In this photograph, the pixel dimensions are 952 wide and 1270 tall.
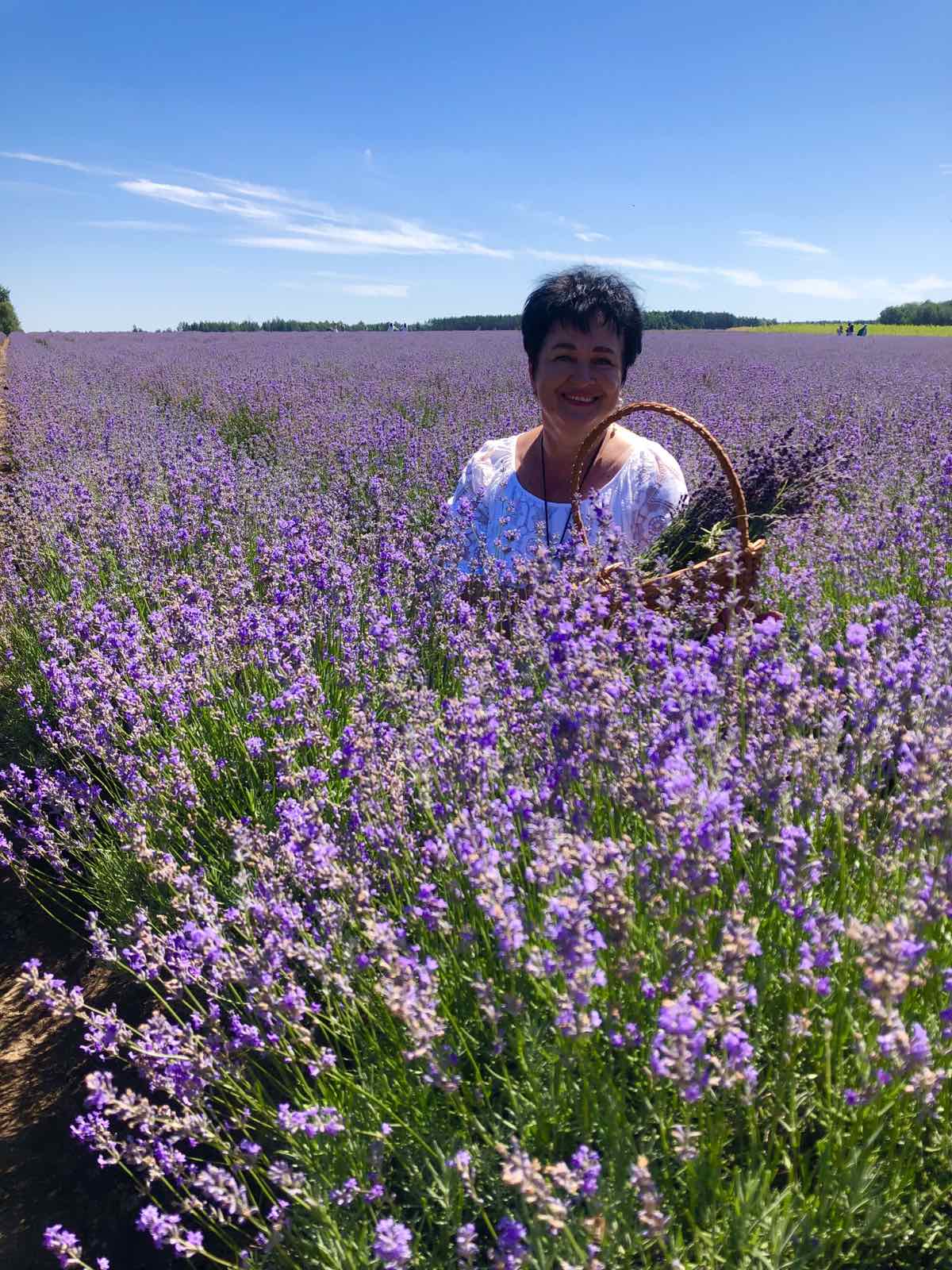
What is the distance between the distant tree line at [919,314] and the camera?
35.7 metres

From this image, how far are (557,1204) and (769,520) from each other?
7.94 ft

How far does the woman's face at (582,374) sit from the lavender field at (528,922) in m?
0.90

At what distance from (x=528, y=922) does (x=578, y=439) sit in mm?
2336

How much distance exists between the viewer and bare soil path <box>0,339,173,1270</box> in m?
1.74

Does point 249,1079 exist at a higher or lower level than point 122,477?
lower

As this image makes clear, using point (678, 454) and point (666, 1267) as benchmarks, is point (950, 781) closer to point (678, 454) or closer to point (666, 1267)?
point (666, 1267)

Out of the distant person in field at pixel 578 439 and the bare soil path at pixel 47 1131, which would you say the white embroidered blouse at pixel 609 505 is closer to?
the distant person in field at pixel 578 439

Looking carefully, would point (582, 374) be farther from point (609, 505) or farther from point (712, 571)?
point (712, 571)

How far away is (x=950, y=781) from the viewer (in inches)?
49.8

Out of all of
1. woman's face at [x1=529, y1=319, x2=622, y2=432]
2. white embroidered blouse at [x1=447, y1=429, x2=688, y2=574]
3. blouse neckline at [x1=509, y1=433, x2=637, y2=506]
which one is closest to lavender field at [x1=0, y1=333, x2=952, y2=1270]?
white embroidered blouse at [x1=447, y1=429, x2=688, y2=574]

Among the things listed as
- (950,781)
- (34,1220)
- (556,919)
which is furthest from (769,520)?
(34,1220)

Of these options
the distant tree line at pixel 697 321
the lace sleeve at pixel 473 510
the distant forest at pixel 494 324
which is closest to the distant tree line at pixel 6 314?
the distant forest at pixel 494 324

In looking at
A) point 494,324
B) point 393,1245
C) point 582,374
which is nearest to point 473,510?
point 582,374

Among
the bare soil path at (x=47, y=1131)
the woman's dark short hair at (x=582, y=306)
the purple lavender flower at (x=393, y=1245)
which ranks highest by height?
the woman's dark short hair at (x=582, y=306)
